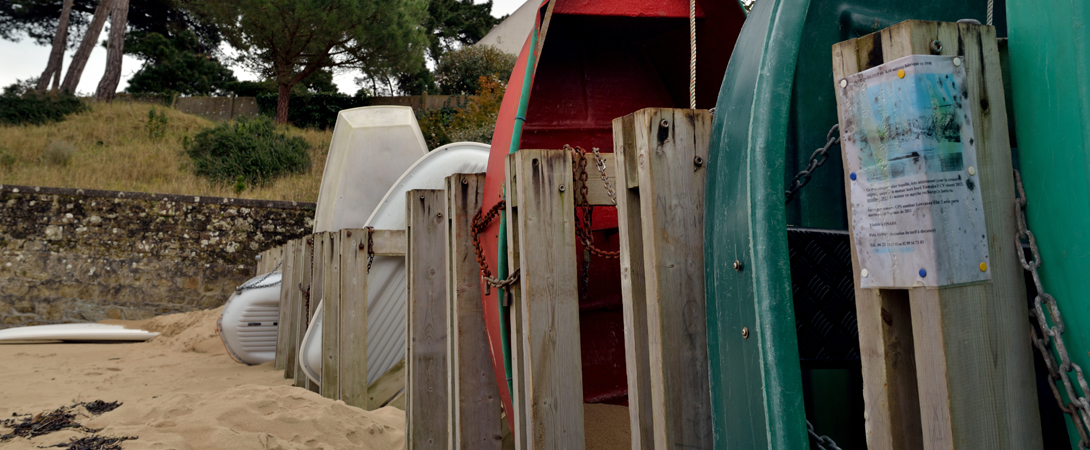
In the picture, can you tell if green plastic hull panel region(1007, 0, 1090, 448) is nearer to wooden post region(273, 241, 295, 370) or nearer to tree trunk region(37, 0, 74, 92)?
wooden post region(273, 241, 295, 370)

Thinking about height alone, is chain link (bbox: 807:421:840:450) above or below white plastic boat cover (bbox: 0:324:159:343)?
above

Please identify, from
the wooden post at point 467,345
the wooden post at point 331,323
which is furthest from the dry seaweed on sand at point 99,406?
the wooden post at point 467,345

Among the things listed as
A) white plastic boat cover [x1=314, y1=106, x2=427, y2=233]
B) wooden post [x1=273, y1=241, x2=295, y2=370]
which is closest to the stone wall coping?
white plastic boat cover [x1=314, y1=106, x2=427, y2=233]

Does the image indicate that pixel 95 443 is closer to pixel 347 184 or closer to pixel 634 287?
pixel 634 287

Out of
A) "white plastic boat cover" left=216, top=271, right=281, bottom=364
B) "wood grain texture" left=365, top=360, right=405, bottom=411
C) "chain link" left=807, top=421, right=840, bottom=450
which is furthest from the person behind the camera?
"white plastic boat cover" left=216, top=271, right=281, bottom=364

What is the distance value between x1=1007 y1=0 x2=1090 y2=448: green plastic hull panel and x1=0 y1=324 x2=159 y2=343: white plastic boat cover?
9.02m

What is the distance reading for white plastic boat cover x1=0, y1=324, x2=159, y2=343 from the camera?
7863 millimetres

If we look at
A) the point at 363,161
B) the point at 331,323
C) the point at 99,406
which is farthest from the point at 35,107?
the point at 331,323

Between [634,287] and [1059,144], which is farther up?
[1059,144]

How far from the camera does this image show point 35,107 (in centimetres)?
1695

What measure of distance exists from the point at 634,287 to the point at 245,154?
14800mm

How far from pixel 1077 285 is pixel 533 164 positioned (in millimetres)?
1284

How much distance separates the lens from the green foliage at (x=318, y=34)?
18.1 meters

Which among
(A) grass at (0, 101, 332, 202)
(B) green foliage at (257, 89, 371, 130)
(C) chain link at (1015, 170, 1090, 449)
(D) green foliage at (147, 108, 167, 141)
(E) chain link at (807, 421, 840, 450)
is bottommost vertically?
(E) chain link at (807, 421, 840, 450)
